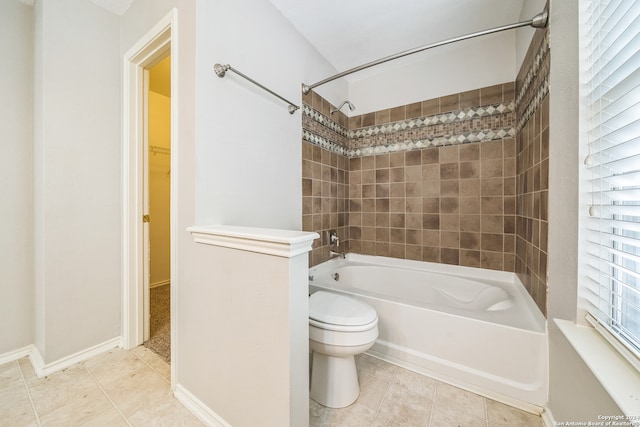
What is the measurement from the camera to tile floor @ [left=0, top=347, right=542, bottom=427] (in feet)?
3.30

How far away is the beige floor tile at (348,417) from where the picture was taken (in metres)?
1.00

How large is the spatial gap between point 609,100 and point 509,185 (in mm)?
1121

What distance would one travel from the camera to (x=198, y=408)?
104 cm

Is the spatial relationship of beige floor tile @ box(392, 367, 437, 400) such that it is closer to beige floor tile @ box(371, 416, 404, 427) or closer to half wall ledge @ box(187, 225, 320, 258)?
beige floor tile @ box(371, 416, 404, 427)

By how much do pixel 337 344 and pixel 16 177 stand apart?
6.90ft

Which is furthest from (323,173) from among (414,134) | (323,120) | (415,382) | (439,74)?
(415,382)

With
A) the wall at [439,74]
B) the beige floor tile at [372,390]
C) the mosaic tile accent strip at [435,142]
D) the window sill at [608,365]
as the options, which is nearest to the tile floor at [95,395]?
the beige floor tile at [372,390]

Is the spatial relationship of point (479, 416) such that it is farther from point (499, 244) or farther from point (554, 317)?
point (499, 244)

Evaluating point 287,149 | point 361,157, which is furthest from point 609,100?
point 361,157

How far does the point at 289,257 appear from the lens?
72 cm

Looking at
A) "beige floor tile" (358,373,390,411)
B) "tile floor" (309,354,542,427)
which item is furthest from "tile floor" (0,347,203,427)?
"beige floor tile" (358,373,390,411)

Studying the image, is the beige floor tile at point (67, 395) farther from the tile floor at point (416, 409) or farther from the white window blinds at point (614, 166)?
the white window blinds at point (614, 166)

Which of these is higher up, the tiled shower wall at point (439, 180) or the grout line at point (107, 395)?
the tiled shower wall at point (439, 180)

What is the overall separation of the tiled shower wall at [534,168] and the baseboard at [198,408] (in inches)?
62.6
